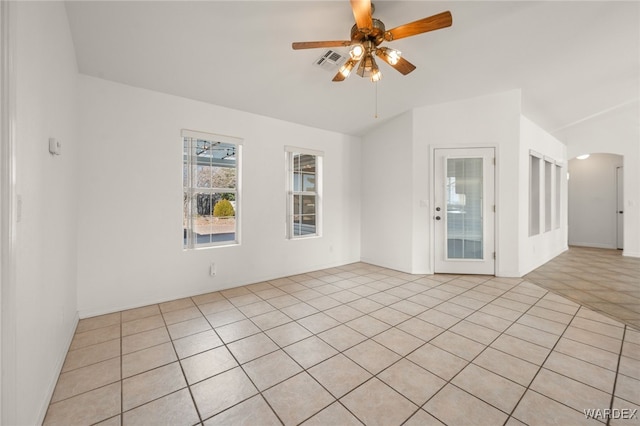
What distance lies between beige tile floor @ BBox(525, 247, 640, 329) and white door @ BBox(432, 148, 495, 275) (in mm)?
863

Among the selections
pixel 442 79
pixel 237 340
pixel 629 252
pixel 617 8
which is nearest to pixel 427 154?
pixel 442 79

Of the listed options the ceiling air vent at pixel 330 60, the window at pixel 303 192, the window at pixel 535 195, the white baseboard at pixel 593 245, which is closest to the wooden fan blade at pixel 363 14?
the ceiling air vent at pixel 330 60

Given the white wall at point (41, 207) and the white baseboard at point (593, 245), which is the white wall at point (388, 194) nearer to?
the white wall at point (41, 207)

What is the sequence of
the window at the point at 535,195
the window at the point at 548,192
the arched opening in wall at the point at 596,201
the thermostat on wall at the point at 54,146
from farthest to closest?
the arched opening in wall at the point at 596,201
the window at the point at 548,192
the window at the point at 535,195
the thermostat on wall at the point at 54,146

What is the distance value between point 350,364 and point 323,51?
9.65 feet

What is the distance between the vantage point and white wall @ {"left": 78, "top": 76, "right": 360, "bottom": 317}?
285 cm

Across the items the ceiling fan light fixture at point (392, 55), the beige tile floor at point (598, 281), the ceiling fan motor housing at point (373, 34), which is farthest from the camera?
the beige tile floor at point (598, 281)

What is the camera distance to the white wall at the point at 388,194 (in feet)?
14.8

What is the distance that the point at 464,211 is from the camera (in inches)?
172

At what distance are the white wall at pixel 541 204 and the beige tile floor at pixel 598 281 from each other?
21cm

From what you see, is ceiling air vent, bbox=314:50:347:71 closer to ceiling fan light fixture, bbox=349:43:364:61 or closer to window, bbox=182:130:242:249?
ceiling fan light fixture, bbox=349:43:364:61

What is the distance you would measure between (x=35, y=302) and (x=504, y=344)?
10.9 feet

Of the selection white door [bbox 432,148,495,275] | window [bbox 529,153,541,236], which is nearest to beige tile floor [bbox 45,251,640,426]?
white door [bbox 432,148,495,275]

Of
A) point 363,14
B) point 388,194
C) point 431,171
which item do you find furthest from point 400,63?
point 388,194
